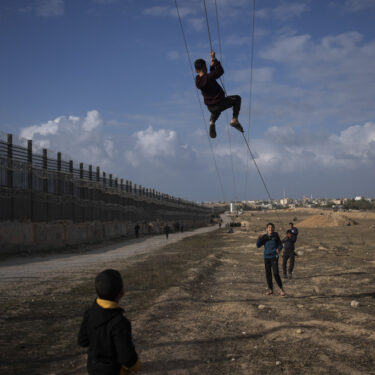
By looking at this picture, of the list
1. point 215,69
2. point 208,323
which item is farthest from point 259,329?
point 215,69

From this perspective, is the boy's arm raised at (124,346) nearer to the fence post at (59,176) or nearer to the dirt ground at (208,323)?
the dirt ground at (208,323)

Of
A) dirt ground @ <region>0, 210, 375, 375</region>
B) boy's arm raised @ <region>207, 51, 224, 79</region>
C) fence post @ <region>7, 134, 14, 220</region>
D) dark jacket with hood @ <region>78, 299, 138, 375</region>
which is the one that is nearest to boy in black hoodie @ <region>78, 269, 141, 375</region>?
dark jacket with hood @ <region>78, 299, 138, 375</region>

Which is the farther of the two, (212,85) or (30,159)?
(30,159)

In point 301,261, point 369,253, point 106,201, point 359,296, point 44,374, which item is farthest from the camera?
point 106,201

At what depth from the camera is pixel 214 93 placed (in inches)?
325

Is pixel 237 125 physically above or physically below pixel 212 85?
below

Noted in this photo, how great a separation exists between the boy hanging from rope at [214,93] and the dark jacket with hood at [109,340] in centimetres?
544

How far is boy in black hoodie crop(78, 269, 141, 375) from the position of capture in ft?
11.1

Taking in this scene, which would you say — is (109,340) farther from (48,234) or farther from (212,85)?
(48,234)

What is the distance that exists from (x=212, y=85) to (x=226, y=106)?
2.22 feet

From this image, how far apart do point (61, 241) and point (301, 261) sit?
691 inches

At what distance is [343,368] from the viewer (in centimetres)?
605

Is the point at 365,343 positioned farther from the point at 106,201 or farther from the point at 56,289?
the point at 106,201

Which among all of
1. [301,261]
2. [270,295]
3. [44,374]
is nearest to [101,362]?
[44,374]
